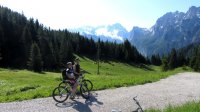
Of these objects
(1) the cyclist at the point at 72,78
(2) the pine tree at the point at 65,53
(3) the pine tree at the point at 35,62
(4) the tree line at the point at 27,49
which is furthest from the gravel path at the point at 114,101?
(2) the pine tree at the point at 65,53

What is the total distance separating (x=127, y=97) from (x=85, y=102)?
3.79m

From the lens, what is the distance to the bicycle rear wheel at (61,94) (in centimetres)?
2089

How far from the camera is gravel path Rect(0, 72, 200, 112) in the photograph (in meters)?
19.4

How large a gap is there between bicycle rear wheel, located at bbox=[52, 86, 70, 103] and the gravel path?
0.29 m

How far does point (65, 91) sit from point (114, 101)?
3.42 metres

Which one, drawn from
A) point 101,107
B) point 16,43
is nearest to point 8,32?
point 16,43

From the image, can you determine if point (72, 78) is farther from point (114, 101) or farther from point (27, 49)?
point (27, 49)

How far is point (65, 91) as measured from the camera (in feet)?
69.6

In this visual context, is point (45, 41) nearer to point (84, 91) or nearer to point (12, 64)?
point (12, 64)

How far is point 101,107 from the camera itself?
2008 cm

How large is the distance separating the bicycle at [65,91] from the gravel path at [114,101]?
33 centimetres

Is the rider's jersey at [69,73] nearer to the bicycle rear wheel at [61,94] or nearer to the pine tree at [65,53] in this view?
the bicycle rear wheel at [61,94]

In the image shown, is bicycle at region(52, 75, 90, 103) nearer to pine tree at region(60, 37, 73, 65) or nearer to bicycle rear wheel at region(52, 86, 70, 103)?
bicycle rear wheel at region(52, 86, 70, 103)

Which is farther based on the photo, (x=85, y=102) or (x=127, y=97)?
(x=127, y=97)
